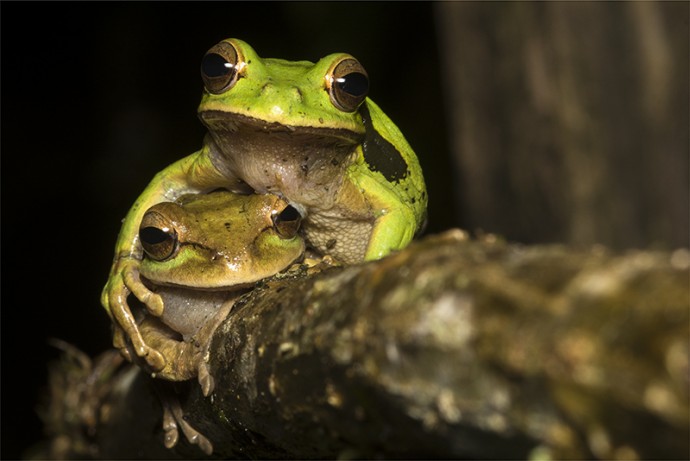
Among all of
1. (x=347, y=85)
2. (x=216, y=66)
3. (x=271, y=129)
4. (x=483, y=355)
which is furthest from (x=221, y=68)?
(x=483, y=355)

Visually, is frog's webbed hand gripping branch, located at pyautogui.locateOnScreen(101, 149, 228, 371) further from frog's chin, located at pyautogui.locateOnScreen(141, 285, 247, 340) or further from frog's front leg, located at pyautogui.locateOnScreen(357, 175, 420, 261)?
frog's front leg, located at pyautogui.locateOnScreen(357, 175, 420, 261)

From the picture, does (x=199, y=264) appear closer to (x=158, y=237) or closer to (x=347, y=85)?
(x=158, y=237)

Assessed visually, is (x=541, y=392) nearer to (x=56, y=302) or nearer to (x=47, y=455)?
(x=47, y=455)

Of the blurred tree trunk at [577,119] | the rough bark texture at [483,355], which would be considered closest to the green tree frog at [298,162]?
the rough bark texture at [483,355]

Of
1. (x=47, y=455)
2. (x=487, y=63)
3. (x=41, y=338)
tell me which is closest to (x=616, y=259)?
(x=47, y=455)

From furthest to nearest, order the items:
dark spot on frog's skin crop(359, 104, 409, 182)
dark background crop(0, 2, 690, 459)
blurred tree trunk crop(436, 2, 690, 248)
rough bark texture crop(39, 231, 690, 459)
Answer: dark background crop(0, 2, 690, 459) < blurred tree trunk crop(436, 2, 690, 248) < dark spot on frog's skin crop(359, 104, 409, 182) < rough bark texture crop(39, 231, 690, 459)

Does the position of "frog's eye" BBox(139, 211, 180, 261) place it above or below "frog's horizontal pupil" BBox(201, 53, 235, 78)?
below

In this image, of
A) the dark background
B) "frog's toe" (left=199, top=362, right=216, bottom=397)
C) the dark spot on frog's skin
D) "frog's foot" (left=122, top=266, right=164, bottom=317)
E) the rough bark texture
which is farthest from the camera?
the dark background

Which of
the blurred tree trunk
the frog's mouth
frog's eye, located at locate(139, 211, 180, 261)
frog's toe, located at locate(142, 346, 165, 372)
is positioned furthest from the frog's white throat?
the blurred tree trunk
